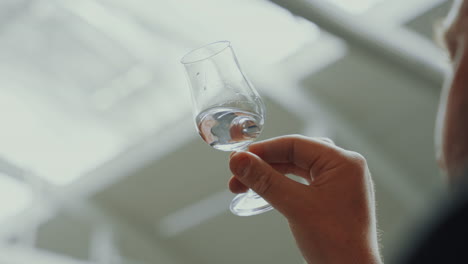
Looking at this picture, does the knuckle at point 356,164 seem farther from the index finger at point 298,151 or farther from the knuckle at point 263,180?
the knuckle at point 263,180

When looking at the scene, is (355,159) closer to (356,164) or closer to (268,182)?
(356,164)

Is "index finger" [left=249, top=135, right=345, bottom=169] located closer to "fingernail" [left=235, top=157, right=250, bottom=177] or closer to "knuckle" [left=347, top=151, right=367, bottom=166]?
"knuckle" [left=347, top=151, right=367, bottom=166]

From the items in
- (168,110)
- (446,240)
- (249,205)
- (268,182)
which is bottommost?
(168,110)

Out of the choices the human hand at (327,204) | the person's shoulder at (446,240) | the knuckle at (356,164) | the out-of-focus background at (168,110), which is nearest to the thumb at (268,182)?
the human hand at (327,204)

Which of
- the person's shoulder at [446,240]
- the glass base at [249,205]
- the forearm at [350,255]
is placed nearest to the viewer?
the person's shoulder at [446,240]

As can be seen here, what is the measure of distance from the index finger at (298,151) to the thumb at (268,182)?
0.31ft

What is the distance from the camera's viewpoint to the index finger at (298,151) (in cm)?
111

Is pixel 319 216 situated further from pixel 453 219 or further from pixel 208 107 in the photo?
pixel 453 219

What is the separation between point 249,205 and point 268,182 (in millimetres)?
156

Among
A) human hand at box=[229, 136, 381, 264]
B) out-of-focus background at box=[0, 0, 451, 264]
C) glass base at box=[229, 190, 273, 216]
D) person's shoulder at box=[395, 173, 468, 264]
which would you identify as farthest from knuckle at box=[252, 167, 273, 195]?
out-of-focus background at box=[0, 0, 451, 264]

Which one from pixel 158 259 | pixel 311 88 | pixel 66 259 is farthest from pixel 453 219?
pixel 158 259

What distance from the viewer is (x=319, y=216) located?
40.8 inches

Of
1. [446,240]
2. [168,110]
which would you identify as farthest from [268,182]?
[168,110]

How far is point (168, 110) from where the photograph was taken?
4.63 m
